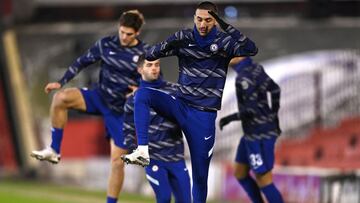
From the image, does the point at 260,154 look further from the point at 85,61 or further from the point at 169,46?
the point at 169,46

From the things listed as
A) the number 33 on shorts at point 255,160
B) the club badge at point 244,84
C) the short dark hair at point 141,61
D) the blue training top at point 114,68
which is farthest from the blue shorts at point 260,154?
the short dark hair at point 141,61

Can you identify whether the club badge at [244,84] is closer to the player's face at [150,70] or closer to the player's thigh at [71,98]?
the player's face at [150,70]

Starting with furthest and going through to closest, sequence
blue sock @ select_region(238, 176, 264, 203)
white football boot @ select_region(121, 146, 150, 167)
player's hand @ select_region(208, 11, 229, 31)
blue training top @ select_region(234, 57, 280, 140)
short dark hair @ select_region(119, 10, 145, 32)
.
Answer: blue sock @ select_region(238, 176, 264, 203) → blue training top @ select_region(234, 57, 280, 140) → short dark hair @ select_region(119, 10, 145, 32) → player's hand @ select_region(208, 11, 229, 31) → white football boot @ select_region(121, 146, 150, 167)

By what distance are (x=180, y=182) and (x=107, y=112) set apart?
1.60 meters

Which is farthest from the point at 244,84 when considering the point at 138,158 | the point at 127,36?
the point at 138,158

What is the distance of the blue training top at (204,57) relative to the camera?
10.8 m

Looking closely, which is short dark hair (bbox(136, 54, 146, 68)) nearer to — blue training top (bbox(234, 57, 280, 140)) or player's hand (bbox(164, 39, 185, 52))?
player's hand (bbox(164, 39, 185, 52))

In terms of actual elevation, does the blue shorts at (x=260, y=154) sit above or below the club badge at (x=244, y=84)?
below

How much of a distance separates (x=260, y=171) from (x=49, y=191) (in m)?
9.21

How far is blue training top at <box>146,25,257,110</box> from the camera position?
35.4ft

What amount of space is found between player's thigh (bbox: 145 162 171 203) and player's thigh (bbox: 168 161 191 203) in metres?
0.13

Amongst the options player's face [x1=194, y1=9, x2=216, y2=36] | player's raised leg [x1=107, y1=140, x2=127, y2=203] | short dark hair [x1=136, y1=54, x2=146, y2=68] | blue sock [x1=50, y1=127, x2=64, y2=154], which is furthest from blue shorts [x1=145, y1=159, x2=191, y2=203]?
player's face [x1=194, y1=9, x2=216, y2=36]

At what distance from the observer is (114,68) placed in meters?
12.9

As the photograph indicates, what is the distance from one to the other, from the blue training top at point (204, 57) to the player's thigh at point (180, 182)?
4.71 ft
